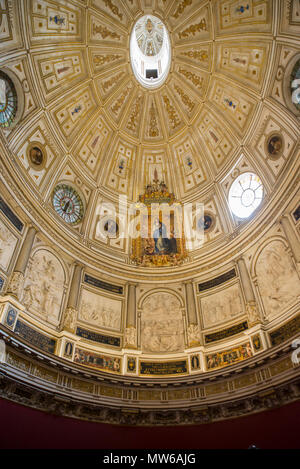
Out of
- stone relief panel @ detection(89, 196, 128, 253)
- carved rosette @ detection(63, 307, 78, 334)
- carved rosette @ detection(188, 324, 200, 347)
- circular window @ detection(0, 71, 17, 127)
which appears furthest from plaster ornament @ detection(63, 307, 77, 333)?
circular window @ detection(0, 71, 17, 127)

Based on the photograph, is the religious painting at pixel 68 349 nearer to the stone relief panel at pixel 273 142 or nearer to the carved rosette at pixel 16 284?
the carved rosette at pixel 16 284

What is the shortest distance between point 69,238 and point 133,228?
5.10 m

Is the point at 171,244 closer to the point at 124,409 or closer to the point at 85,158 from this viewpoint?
the point at 85,158

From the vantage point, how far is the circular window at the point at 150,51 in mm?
23703

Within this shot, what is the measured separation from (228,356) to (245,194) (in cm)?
953

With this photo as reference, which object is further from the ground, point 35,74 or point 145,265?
point 35,74

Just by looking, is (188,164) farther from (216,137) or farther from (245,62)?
(245,62)

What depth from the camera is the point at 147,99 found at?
2450cm

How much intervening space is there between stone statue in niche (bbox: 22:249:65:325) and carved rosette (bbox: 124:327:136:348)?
12.3 ft

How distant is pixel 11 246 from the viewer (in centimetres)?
1556

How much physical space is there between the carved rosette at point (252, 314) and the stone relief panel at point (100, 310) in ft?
22.4

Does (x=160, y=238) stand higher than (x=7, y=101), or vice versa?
(x=7, y=101)

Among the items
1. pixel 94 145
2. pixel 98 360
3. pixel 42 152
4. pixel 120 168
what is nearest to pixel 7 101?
pixel 42 152
